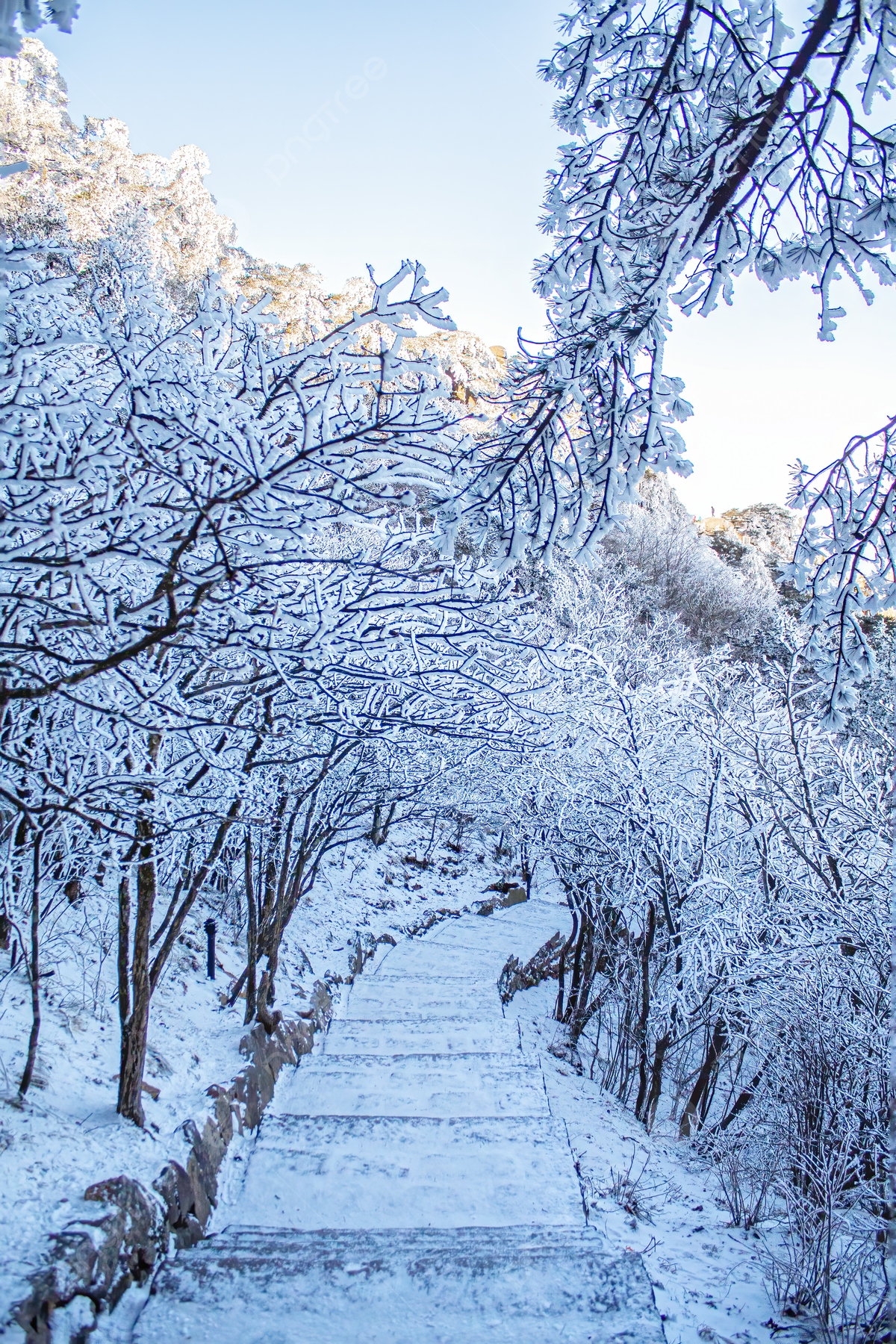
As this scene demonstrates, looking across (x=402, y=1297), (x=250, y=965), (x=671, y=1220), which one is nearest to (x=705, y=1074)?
(x=671, y=1220)

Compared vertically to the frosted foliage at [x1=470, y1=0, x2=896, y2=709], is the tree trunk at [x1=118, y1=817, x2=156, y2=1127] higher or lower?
lower

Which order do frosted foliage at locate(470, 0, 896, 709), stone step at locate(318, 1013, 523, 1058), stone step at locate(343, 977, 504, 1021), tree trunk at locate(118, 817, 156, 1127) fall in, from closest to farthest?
frosted foliage at locate(470, 0, 896, 709) → tree trunk at locate(118, 817, 156, 1127) → stone step at locate(318, 1013, 523, 1058) → stone step at locate(343, 977, 504, 1021)

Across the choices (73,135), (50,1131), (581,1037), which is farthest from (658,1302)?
(73,135)

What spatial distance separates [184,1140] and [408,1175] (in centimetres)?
125

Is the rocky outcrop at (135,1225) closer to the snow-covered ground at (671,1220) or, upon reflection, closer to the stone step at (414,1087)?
the stone step at (414,1087)

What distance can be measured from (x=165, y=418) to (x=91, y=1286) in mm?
3119

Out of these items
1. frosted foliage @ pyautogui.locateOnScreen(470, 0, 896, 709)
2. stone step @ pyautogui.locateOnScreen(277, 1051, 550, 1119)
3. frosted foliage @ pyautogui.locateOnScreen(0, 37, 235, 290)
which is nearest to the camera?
frosted foliage @ pyautogui.locateOnScreen(470, 0, 896, 709)

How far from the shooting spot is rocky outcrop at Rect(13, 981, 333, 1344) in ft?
7.31

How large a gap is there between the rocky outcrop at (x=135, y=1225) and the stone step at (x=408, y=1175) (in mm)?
251

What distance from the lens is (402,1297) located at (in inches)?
97.9

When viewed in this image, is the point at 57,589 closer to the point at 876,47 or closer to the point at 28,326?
the point at 28,326

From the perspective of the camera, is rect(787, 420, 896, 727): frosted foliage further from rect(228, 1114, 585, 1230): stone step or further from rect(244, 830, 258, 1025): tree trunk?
rect(244, 830, 258, 1025): tree trunk

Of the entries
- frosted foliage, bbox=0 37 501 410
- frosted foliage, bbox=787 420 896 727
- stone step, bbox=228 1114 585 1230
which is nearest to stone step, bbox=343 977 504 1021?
stone step, bbox=228 1114 585 1230

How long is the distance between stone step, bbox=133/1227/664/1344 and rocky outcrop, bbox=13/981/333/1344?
0.18m
